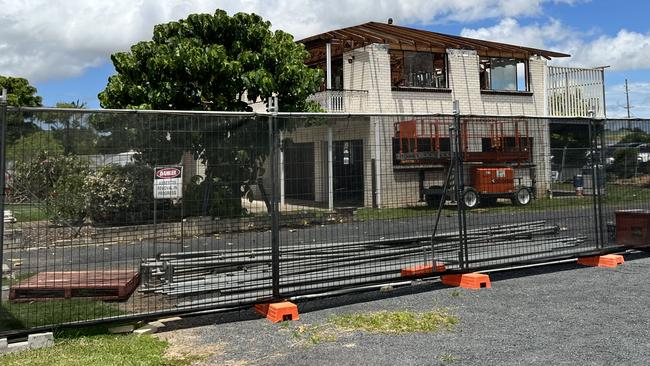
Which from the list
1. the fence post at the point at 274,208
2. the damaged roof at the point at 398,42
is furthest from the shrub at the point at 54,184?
the damaged roof at the point at 398,42

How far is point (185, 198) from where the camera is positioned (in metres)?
5.68

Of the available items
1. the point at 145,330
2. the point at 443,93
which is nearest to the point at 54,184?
the point at 145,330

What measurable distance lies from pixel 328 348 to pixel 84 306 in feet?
8.61

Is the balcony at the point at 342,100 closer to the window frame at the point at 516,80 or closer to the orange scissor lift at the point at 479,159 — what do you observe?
the window frame at the point at 516,80

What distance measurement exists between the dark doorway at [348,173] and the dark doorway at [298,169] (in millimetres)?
333

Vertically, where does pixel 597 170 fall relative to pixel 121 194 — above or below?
above

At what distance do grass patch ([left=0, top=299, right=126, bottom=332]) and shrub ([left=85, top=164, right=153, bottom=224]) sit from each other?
93 cm

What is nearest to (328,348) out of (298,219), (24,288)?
(298,219)

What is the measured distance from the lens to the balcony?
19797mm

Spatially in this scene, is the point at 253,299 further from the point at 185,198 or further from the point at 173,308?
the point at 185,198

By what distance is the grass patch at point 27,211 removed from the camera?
5.05 metres

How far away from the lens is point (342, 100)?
20.3m

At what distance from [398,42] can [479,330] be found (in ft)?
54.5

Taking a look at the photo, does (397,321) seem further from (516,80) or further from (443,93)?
(516,80)
